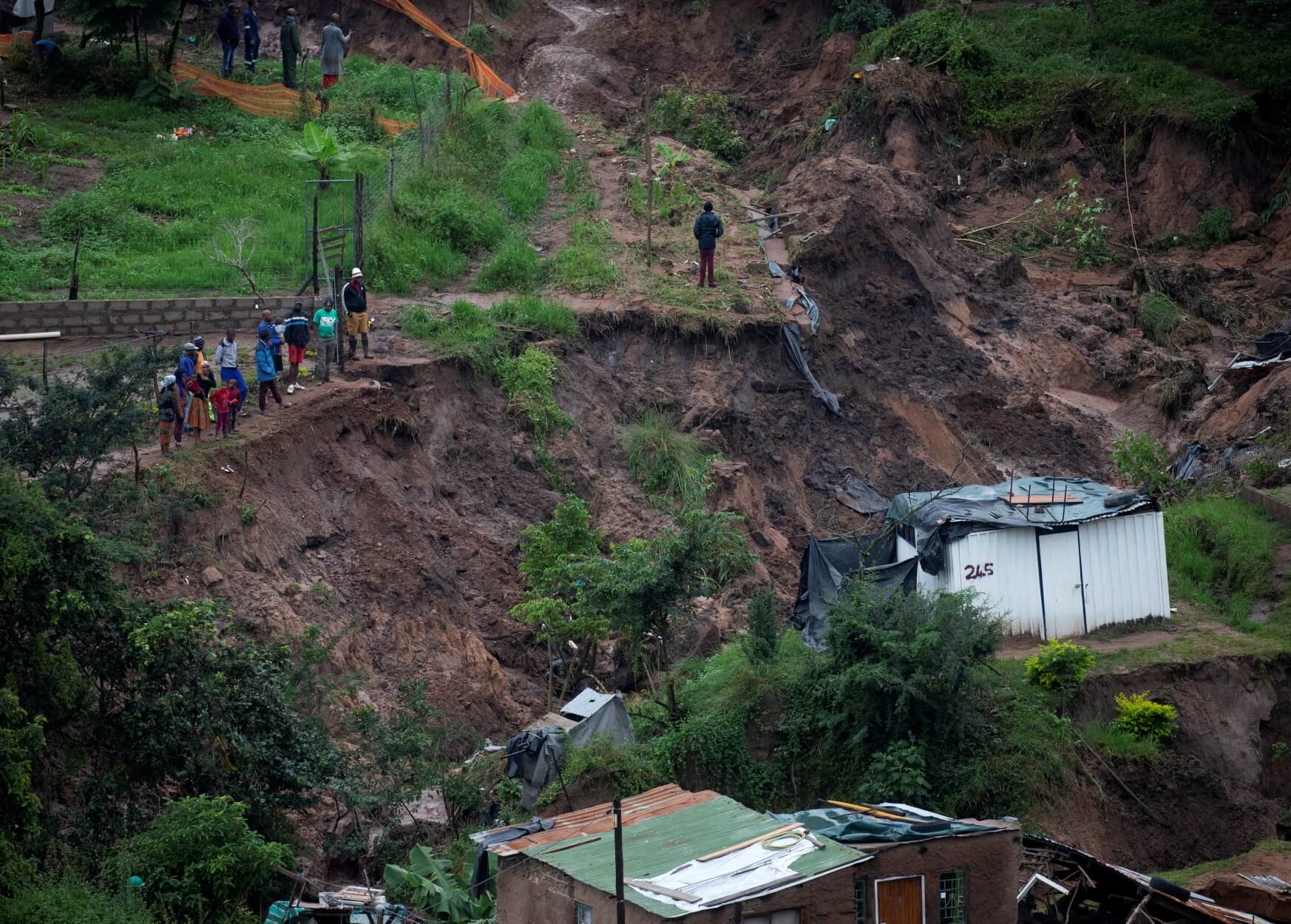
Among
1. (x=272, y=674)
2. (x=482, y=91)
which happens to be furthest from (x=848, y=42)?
(x=272, y=674)

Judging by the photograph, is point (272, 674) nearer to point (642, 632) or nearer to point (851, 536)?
point (642, 632)

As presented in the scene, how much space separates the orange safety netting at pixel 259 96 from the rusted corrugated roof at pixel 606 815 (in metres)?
19.4

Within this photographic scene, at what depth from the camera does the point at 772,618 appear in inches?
758

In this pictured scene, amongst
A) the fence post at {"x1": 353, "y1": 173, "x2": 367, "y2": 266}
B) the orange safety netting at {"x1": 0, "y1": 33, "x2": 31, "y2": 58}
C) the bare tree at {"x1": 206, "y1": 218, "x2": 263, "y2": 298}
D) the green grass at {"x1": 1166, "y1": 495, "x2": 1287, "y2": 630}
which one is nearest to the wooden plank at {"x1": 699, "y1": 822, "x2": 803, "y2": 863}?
the green grass at {"x1": 1166, "y1": 495, "x2": 1287, "y2": 630}

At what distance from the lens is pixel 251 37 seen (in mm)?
33938

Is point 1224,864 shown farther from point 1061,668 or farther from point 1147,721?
point 1061,668

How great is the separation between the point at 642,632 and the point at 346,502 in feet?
15.0

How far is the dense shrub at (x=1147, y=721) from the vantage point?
62.0 feet

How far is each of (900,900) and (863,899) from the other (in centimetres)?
46

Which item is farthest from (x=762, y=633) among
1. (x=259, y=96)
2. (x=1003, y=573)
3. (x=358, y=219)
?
(x=259, y=96)

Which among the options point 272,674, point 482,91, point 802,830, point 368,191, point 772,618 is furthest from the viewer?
point 482,91

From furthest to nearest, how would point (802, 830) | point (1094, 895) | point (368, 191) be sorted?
point (368, 191)
point (1094, 895)
point (802, 830)

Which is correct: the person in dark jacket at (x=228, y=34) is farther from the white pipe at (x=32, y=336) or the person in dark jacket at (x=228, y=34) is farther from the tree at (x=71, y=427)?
the tree at (x=71, y=427)

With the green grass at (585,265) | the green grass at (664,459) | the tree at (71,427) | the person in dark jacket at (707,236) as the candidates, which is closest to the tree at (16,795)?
the tree at (71,427)
